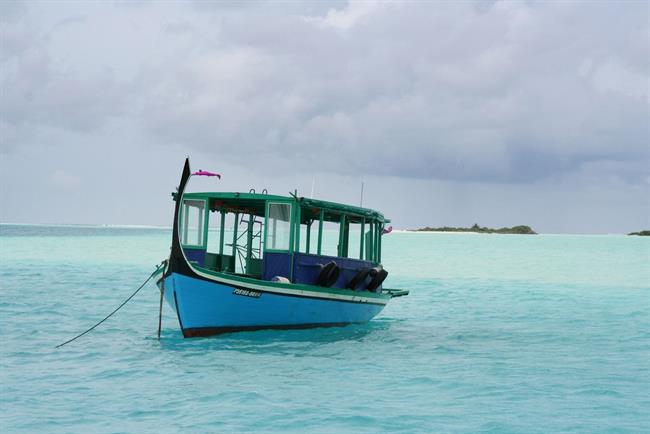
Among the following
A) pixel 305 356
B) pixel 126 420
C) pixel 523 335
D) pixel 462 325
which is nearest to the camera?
pixel 126 420

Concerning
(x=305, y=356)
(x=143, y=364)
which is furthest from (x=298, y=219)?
(x=143, y=364)

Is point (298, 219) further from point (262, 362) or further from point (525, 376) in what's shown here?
point (525, 376)

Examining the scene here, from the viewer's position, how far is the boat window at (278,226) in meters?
16.8

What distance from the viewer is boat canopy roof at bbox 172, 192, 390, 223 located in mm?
16734

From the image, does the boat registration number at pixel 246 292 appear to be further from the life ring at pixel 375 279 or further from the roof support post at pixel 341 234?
the life ring at pixel 375 279

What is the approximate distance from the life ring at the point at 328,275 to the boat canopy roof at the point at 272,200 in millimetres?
1368

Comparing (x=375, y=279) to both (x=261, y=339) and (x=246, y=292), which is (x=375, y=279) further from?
(x=246, y=292)

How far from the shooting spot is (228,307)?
15719 millimetres

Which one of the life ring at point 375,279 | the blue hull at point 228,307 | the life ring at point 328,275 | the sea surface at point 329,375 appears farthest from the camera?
the life ring at point 375,279

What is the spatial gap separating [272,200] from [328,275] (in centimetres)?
210

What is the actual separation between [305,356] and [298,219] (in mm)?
3300

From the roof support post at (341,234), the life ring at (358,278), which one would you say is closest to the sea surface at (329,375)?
the life ring at (358,278)

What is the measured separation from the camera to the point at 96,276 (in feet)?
128

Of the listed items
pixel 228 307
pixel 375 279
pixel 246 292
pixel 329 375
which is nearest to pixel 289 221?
pixel 246 292
